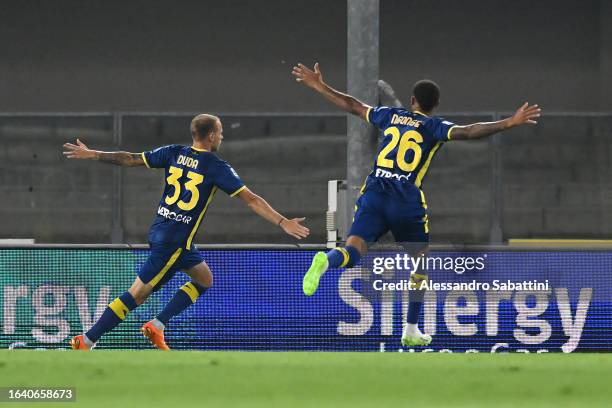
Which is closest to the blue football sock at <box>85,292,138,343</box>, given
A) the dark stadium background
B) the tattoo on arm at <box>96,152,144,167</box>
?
the tattoo on arm at <box>96,152,144,167</box>

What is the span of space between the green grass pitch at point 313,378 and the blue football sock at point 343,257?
28.5 inches

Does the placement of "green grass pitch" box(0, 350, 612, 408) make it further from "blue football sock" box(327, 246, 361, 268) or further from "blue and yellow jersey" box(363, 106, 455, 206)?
"blue and yellow jersey" box(363, 106, 455, 206)

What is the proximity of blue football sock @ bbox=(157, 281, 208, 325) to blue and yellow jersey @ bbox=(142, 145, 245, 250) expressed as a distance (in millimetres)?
480

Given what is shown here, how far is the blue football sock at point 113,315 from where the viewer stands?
11.8m

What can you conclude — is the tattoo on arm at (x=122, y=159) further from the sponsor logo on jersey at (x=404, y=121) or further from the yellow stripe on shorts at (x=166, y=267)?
the sponsor logo on jersey at (x=404, y=121)

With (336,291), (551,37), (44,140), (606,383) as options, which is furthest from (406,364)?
(551,37)

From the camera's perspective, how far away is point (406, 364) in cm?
1063

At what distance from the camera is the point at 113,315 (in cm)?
1178

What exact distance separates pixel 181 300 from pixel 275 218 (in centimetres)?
135

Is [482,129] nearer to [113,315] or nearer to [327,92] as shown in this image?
[327,92]

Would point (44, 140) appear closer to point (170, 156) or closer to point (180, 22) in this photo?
point (180, 22)

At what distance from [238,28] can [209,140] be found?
1563 cm

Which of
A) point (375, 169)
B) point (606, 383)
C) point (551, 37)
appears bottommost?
point (606, 383)

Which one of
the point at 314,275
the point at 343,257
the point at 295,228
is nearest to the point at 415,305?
the point at 343,257
